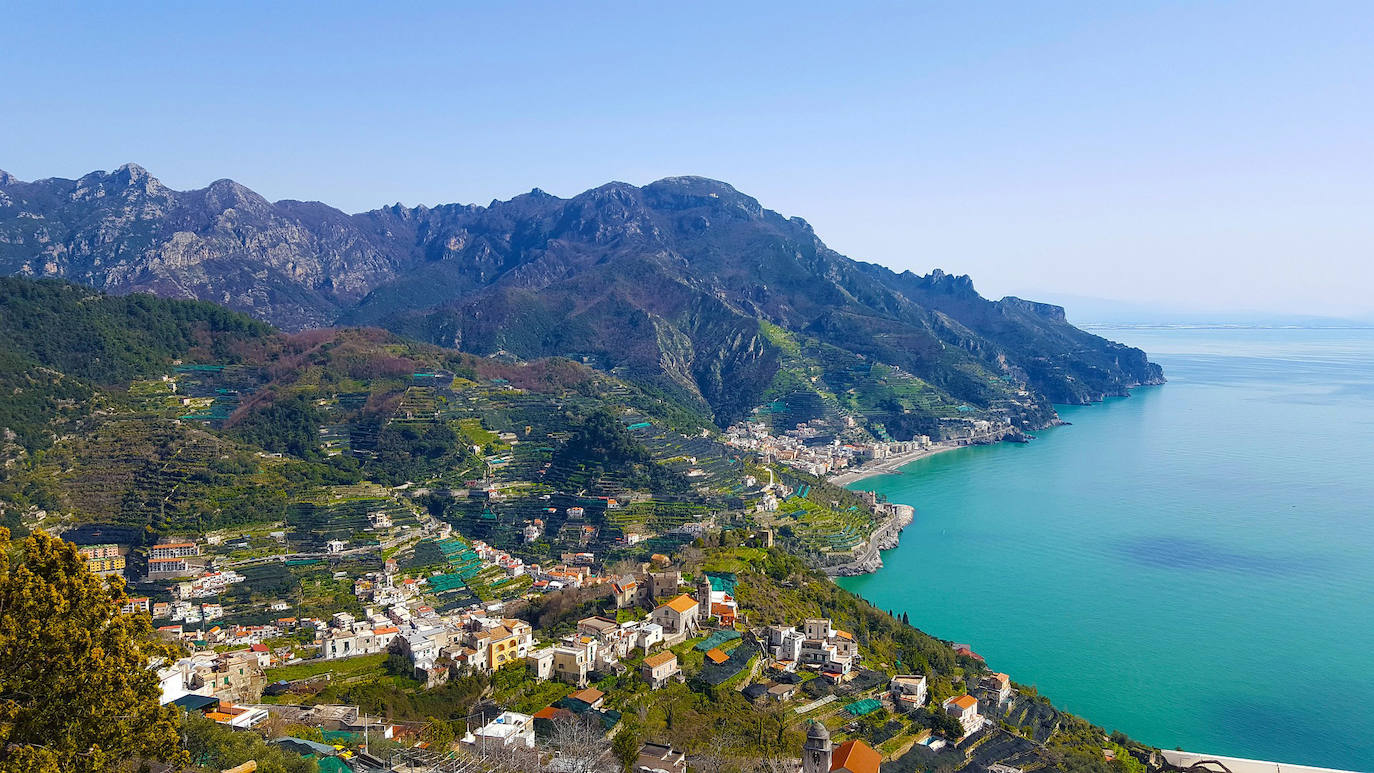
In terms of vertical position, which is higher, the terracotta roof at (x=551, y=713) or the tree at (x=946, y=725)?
the terracotta roof at (x=551, y=713)

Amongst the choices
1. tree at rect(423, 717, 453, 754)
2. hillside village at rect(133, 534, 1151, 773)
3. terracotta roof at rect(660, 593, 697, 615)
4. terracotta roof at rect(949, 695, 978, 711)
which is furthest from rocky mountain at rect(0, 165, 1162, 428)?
tree at rect(423, 717, 453, 754)

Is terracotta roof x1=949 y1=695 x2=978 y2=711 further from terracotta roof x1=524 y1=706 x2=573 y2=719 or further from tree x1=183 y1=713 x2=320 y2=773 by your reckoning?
tree x1=183 y1=713 x2=320 y2=773

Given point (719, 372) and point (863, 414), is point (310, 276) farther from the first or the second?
point (863, 414)

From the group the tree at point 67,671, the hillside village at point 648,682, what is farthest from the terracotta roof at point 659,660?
the tree at point 67,671

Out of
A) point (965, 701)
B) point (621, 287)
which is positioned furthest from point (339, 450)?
point (621, 287)

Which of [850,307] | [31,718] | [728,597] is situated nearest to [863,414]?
[850,307]

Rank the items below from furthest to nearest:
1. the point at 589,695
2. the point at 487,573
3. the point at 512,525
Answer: the point at 512,525 < the point at 487,573 < the point at 589,695

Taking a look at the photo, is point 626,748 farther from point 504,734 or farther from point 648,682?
point 648,682

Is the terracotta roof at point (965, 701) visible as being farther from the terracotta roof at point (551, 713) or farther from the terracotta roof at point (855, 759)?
the terracotta roof at point (551, 713)
